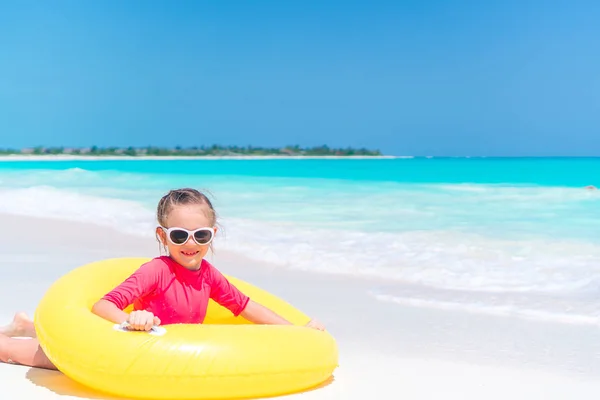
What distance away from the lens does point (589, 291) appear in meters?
4.92

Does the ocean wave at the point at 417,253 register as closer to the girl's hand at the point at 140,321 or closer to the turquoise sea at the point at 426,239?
the turquoise sea at the point at 426,239

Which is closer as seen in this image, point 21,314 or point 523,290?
point 21,314

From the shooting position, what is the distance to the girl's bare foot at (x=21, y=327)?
332 centimetres

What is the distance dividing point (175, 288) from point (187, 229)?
0.26 meters

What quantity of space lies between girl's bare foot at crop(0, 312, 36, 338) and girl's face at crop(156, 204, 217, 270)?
905 mm

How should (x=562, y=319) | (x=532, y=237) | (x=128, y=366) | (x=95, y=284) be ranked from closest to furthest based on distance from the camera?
(x=128, y=366), (x=95, y=284), (x=562, y=319), (x=532, y=237)

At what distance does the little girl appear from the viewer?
2746mm

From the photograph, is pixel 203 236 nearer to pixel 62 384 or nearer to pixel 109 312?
pixel 109 312

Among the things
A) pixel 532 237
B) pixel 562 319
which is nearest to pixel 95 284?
pixel 562 319

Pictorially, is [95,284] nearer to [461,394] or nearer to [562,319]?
[461,394]

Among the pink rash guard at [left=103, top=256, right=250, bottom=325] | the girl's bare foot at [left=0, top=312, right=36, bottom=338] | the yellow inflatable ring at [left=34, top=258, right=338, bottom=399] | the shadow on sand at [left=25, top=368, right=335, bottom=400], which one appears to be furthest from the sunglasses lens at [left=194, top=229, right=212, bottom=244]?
the girl's bare foot at [left=0, top=312, right=36, bottom=338]

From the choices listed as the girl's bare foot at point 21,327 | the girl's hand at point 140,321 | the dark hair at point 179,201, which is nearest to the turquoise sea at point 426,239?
the girl's bare foot at point 21,327

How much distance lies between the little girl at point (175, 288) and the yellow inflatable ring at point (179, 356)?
91 millimetres

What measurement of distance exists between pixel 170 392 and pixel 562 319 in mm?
2422
